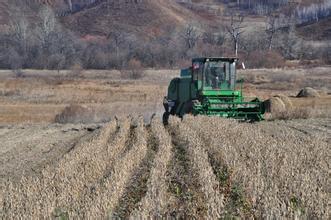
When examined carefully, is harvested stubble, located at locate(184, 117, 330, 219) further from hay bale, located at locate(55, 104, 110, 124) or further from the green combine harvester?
hay bale, located at locate(55, 104, 110, 124)

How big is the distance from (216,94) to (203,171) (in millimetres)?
11824

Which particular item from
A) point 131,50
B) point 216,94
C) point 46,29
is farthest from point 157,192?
point 46,29

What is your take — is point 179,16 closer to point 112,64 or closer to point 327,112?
point 112,64

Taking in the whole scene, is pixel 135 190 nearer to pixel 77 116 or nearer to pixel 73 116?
pixel 73 116

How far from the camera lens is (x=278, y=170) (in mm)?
9883

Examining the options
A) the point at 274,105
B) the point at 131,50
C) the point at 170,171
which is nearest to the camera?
the point at 170,171

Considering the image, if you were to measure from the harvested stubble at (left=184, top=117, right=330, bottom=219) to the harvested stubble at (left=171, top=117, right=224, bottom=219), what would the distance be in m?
0.37

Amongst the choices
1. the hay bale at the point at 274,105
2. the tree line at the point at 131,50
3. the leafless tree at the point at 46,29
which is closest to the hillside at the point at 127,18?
the tree line at the point at 131,50

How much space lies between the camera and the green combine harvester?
20984 millimetres

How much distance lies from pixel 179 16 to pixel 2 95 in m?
94.7

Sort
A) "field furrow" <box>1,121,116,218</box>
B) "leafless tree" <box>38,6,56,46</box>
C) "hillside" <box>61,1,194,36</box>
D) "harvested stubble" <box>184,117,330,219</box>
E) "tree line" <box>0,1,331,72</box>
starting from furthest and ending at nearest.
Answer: "hillside" <box>61,1,194,36</box>, "leafless tree" <box>38,6,56,46</box>, "tree line" <box>0,1,331,72</box>, "field furrow" <box>1,121,116,218</box>, "harvested stubble" <box>184,117,330,219</box>

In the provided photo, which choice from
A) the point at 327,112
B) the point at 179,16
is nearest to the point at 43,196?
the point at 327,112

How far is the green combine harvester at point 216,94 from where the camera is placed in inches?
826

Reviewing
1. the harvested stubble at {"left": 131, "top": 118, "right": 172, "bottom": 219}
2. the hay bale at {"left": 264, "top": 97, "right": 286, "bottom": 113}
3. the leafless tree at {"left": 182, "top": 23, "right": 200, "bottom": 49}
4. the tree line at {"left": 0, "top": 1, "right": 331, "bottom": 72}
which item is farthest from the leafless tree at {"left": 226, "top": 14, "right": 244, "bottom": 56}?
the harvested stubble at {"left": 131, "top": 118, "right": 172, "bottom": 219}
